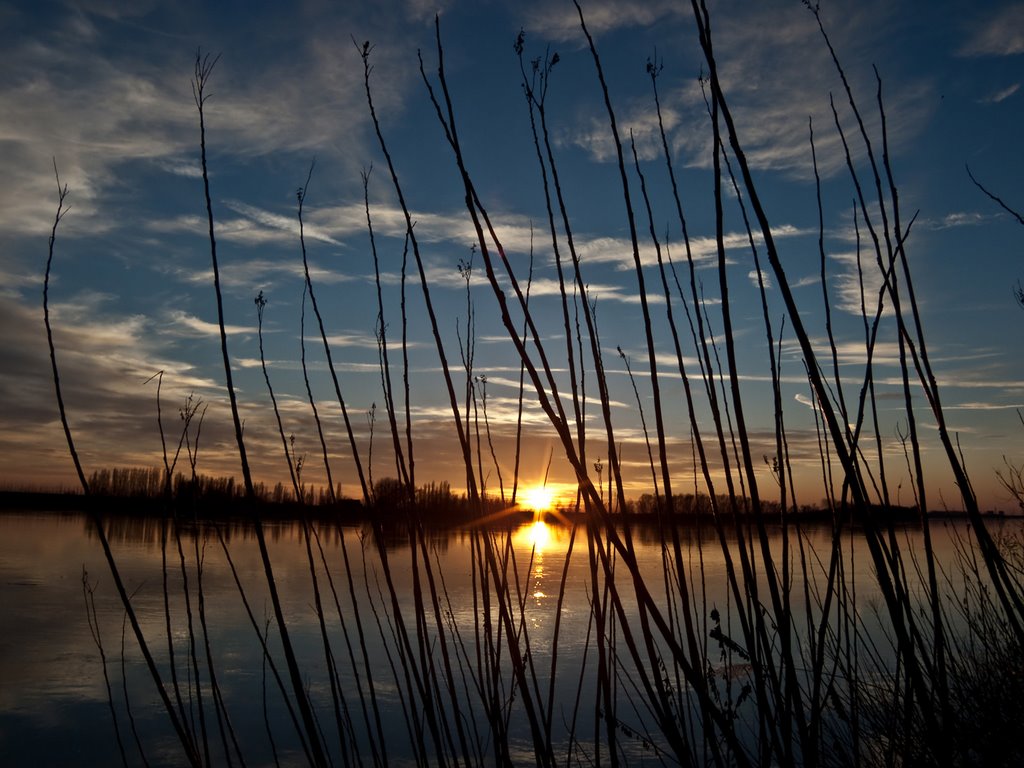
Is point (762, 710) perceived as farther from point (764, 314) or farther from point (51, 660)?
point (51, 660)

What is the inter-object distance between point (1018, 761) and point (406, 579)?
10.3 meters

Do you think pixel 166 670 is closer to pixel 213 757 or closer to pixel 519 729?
pixel 213 757

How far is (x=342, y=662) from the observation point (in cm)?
756

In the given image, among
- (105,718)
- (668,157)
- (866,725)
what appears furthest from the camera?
(105,718)

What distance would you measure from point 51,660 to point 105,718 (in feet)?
6.61

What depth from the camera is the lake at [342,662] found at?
1.52 m

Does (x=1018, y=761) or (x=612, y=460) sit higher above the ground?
(x=612, y=460)

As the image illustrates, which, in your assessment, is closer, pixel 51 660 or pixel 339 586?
pixel 51 660

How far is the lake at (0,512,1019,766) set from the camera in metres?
1.52

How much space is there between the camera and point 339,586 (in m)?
12.0

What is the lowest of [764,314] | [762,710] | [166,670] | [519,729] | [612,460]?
[519,729]

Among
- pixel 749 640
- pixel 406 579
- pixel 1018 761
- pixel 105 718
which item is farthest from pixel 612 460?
pixel 406 579

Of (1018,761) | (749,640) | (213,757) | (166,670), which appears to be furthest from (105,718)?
(749,640)

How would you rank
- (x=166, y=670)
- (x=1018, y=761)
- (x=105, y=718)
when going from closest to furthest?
1. (x=1018, y=761)
2. (x=105, y=718)
3. (x=166, y=670)
